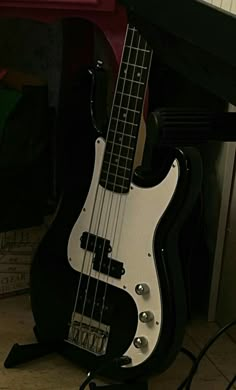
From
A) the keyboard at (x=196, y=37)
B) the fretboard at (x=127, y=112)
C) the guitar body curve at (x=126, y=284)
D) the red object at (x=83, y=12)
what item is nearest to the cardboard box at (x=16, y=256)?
the guitar body curve at (x=126, y=284)

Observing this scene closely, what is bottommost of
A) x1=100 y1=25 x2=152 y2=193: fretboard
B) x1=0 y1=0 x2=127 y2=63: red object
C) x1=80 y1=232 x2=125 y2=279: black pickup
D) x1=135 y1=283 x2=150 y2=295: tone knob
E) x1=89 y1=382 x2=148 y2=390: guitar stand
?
x1=89 y1=382 x2=148 y2=390: guitar stand

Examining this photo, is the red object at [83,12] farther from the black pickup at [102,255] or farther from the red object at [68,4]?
the black pickup at [102,255]

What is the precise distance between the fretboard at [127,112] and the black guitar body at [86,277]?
0.04m

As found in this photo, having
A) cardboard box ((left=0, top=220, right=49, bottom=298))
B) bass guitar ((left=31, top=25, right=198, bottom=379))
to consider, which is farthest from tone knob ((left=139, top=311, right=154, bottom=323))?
cardboard box ((left=0, top=220, right=49, bottom=298))

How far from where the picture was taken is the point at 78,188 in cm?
131

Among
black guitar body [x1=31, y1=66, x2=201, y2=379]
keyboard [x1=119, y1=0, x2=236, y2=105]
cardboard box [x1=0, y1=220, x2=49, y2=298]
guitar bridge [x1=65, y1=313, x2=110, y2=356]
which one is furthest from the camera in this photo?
cardboard box [x1=0, y1=220, x2=49, y2=298]

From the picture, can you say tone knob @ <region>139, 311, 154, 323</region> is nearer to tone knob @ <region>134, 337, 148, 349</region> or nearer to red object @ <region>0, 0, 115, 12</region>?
tone knob @ <region>134, 337, 148, 349</region>

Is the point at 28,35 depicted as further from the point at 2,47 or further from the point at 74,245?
the point at 74,245

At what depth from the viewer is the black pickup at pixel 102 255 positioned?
1260mm

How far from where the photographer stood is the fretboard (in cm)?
121

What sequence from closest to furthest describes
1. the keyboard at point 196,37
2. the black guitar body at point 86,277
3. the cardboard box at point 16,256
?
1. the keyboard at point 196,37
2. the black guitar body at point 86,277
3. the cardboard box at point 16,256

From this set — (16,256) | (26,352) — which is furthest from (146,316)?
(16,256)

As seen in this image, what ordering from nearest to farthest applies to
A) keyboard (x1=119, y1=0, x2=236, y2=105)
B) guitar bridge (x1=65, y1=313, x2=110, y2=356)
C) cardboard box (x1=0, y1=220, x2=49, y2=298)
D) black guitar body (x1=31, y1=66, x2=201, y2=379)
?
1. keyboard (x1=119, y1=0, x2=236, y2=105)
2. black guitar body (x1=31, y1=66, x2=201, y2=379)
3. guitar bridge (x1=65, y1=313, x2=110, y2=356)
4. cardboard box (x1=0, y1=220, x2=49, y2=298)

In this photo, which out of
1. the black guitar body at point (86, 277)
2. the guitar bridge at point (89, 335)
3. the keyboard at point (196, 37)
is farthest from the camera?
the guitar bridge at point (89, 335)
